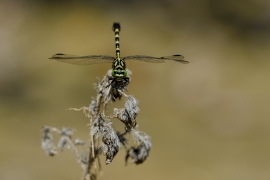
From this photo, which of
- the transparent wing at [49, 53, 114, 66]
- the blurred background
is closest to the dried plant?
the transparent wing at [49, 53, 114, 66]

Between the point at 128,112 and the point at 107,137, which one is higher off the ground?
the point at 128,112

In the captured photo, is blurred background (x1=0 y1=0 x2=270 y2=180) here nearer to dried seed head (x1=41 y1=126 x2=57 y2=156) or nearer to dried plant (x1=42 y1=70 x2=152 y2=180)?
dried seed head (x1=41 y1=126 x2=57 y2=156)

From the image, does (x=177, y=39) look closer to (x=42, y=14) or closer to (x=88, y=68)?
(x=88, y=68)

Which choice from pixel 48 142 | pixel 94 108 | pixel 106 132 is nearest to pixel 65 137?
pixel 48 142

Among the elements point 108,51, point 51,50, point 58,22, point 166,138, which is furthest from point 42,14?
point 166,138

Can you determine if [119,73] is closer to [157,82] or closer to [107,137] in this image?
[107,137]
